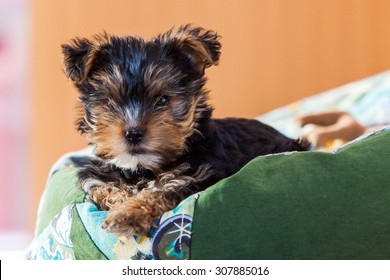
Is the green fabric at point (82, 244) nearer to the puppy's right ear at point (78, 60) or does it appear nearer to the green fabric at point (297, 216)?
the green fabric at point (297, 216)

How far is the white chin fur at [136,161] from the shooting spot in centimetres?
251

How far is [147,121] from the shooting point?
2.45 meters

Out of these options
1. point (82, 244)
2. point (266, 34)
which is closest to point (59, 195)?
point (82, 244)

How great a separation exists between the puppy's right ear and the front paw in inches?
29.9

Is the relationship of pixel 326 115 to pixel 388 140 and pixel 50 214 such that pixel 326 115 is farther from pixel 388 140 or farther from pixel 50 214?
pixel 50 214

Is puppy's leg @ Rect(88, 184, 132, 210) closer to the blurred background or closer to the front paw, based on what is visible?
the front paw

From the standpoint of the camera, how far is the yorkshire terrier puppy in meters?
2.48

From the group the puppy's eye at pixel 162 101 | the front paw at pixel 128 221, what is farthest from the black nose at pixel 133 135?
→ the front paw at pixel 128 221

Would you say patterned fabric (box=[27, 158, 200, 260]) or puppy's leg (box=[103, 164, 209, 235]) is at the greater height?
puppy's leg (box=[103, 164, 209, 235])

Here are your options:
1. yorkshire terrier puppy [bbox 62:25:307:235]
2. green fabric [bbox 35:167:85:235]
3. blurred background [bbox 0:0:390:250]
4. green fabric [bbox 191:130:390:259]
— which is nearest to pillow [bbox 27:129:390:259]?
green fabric [bbox 191:130:390:259]

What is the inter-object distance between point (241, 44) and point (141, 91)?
9.01ft

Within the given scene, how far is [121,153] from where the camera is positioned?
2510mm

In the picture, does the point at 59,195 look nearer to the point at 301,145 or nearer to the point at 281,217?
the point at 281,217
